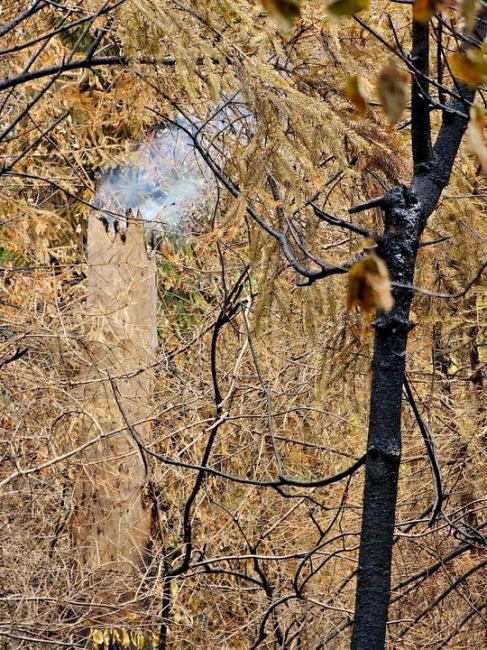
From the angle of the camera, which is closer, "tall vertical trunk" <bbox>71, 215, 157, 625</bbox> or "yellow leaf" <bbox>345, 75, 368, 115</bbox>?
"yellow leaf" <bbox>345, 75, 368, 115</bbox>

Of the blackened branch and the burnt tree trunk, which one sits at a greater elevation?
the blackened branch

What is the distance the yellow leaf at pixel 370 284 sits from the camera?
1.58 meters

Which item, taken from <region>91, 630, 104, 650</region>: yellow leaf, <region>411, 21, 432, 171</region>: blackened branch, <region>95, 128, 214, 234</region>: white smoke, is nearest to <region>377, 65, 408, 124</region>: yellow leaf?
<region>411, 21, 432, 171</region>: blackened branch

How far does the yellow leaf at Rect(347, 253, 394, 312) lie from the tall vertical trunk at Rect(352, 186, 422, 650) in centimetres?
141

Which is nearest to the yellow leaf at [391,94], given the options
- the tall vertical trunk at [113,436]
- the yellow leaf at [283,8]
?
the yellow leaf at [283,8]

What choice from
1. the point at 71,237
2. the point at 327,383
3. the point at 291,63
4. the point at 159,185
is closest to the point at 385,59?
the point at 291,63

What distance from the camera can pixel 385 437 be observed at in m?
3.05

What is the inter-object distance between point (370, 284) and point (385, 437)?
1499mm

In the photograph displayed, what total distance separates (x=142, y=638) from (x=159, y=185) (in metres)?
3.98

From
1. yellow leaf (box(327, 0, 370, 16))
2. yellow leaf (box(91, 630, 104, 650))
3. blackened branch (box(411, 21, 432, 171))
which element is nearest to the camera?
yellow leaf (box(327, 0, 370, 16))

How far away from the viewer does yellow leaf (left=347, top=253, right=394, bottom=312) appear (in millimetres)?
1579

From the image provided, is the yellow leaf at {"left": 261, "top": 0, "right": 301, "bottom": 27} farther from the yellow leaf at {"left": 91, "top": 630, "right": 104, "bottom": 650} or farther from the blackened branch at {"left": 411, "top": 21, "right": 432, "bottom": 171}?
the yellow leaf at {"left": 91, "top": 630, "right": 104, "bottom": 650}

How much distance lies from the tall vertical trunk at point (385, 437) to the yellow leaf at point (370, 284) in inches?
55.4

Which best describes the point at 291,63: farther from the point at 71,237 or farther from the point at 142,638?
the point at 71,237
